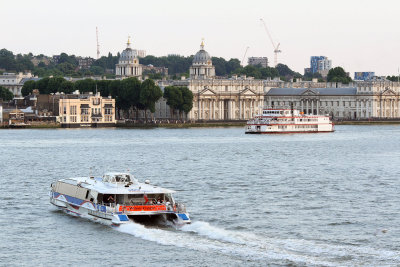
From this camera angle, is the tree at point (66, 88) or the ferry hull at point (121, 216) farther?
the tree at point (66, 88)

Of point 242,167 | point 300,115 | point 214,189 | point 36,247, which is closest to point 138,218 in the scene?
point 36,247

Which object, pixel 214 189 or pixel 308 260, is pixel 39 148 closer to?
pixel 214 189

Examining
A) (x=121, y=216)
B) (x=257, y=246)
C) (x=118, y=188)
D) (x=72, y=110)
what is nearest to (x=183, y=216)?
(x=121, y=216)

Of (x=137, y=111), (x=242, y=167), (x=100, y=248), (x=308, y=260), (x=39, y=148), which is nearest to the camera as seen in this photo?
(x=308, y=260)

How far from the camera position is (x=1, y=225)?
4456 cm

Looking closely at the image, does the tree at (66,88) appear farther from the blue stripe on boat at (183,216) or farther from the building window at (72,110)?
the blue stripe on boat at (183,216)

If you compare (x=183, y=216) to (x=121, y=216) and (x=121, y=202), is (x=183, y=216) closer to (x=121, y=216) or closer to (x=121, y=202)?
(x=121, y=216)

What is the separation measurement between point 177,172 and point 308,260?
113 ft

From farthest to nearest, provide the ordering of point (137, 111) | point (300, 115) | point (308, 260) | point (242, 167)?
point (137, 111) → point (300, 115) → point (242, 167) → point (308, 260)

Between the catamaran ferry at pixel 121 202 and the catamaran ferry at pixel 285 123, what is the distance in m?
109

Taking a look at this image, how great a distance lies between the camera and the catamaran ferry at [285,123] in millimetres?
157625

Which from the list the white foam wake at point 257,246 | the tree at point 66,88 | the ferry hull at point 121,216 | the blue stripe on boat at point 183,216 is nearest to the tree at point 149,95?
the tree at point 66,88

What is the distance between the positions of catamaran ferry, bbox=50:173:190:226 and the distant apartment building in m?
124

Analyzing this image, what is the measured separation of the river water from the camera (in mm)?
37906
